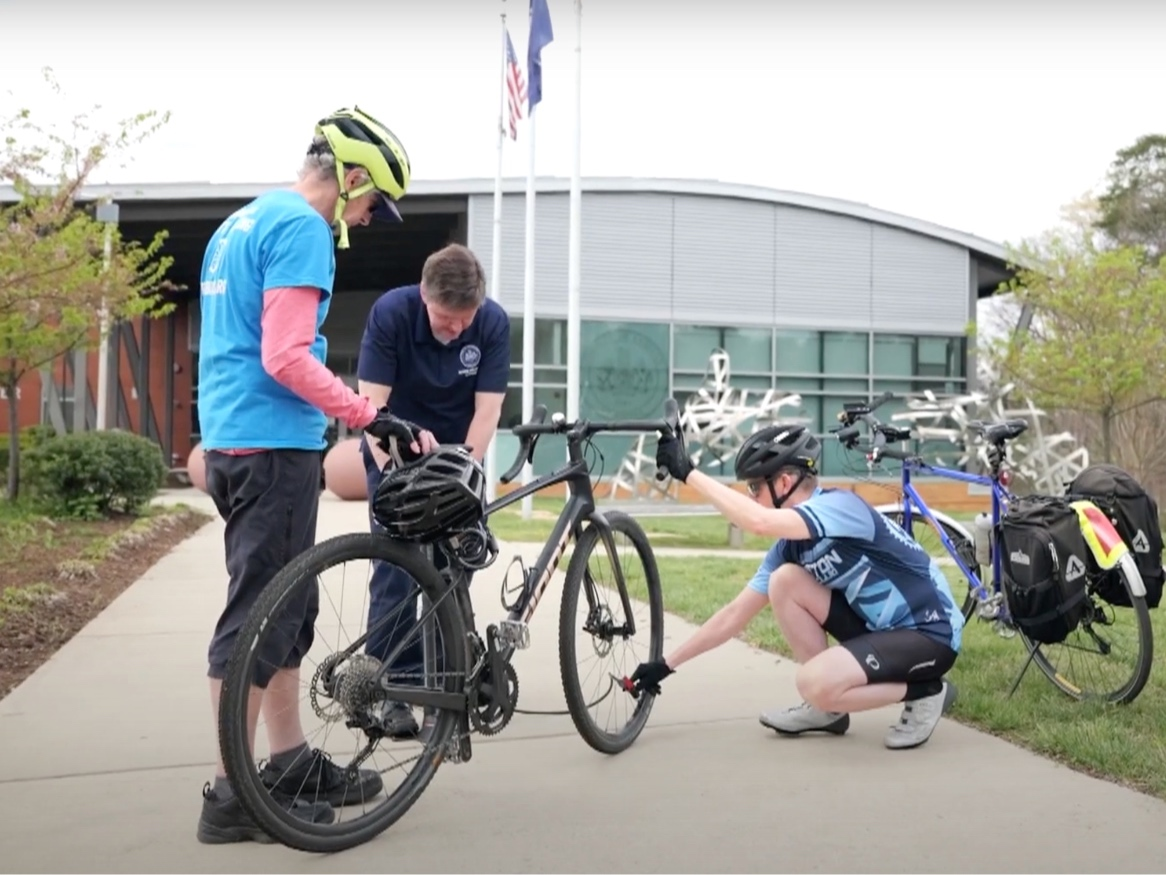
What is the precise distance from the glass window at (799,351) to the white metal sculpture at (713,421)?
3.56ft

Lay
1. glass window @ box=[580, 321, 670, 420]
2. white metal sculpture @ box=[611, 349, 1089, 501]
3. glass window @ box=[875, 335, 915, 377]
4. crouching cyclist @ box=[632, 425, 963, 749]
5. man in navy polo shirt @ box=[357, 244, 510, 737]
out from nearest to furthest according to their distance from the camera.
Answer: crouching cyclist @ box=[632, 425, 963, 749] → man in navy polo shirt @ box=[357, 244, 510, 737] → white metal sculpture @ box=[611, 349, 1089, 501] → glass window @ box=[580, 321, 670, 420] → glass window @ box=[875, 335, 915, 377]

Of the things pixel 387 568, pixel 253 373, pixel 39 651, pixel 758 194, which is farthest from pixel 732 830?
pixel 758 194

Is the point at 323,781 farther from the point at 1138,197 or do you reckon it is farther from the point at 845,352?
the point at 1138,197

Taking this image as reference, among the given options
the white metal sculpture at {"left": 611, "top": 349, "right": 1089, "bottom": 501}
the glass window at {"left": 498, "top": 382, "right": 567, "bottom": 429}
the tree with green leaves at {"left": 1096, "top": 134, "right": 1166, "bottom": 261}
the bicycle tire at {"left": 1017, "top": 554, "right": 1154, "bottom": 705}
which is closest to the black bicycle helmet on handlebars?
the bicycle tire at {"left": 1017, "top": 554, "right": 1154, "bottom": 705}

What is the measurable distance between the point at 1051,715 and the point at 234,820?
3.36 m

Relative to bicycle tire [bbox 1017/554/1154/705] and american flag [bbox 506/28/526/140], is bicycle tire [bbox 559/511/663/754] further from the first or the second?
american flag [bbox 506/28/526/140]

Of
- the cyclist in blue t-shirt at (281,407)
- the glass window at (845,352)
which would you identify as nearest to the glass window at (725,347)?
the glass window at (845,352)

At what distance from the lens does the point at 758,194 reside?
1163 inches

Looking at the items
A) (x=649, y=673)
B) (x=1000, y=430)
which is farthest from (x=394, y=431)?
(x=1000, y=430)

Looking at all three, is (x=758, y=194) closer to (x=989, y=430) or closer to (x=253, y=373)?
(x=989, y=430)

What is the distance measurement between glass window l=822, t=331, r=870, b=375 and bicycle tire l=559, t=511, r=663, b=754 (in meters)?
26.0

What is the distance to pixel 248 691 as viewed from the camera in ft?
10.7

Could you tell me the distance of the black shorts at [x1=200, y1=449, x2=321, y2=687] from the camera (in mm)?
3621

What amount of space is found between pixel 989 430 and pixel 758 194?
961 inches
